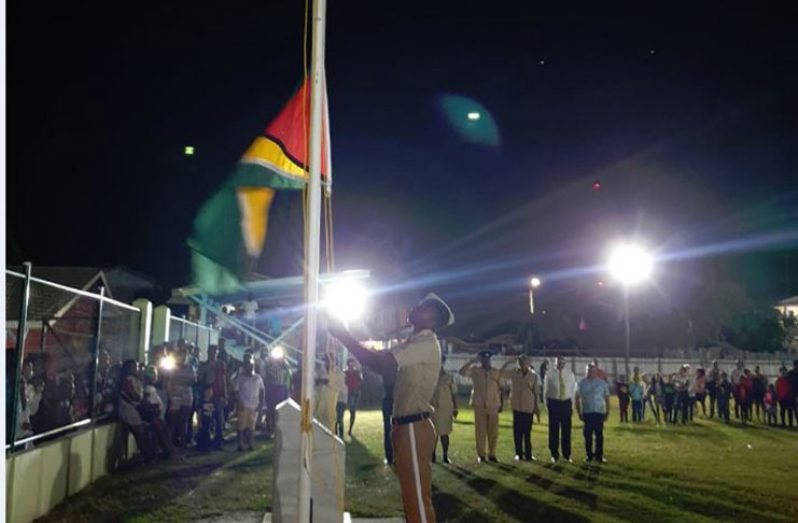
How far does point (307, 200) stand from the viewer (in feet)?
14.7

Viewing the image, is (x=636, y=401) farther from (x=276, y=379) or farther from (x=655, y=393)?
(x=276, y=379)

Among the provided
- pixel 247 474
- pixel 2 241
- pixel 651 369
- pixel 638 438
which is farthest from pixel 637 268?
pixel 2 241

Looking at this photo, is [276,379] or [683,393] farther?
[683,393]

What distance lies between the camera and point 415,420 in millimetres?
5062

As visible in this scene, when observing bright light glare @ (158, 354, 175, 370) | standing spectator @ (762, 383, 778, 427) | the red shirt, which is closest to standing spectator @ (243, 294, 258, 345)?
bright light glare @ (158, 354, 175, 370)

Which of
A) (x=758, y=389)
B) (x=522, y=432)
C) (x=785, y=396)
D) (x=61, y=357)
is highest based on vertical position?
(x=61, y=357)

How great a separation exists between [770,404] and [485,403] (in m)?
13.9

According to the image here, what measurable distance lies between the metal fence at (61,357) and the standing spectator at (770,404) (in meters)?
19.4

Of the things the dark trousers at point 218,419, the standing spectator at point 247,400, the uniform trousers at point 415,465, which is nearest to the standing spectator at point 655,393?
the standing spectator at point 247,400

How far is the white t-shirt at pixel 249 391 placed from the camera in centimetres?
1410

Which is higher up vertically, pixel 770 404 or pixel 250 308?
pixel 250 308

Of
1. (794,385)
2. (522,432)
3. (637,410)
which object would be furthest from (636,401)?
(522,432)

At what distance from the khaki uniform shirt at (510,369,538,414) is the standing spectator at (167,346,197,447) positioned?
21.1ft

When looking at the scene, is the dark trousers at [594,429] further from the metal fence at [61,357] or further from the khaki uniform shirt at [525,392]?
the metal fence at [61,357]
